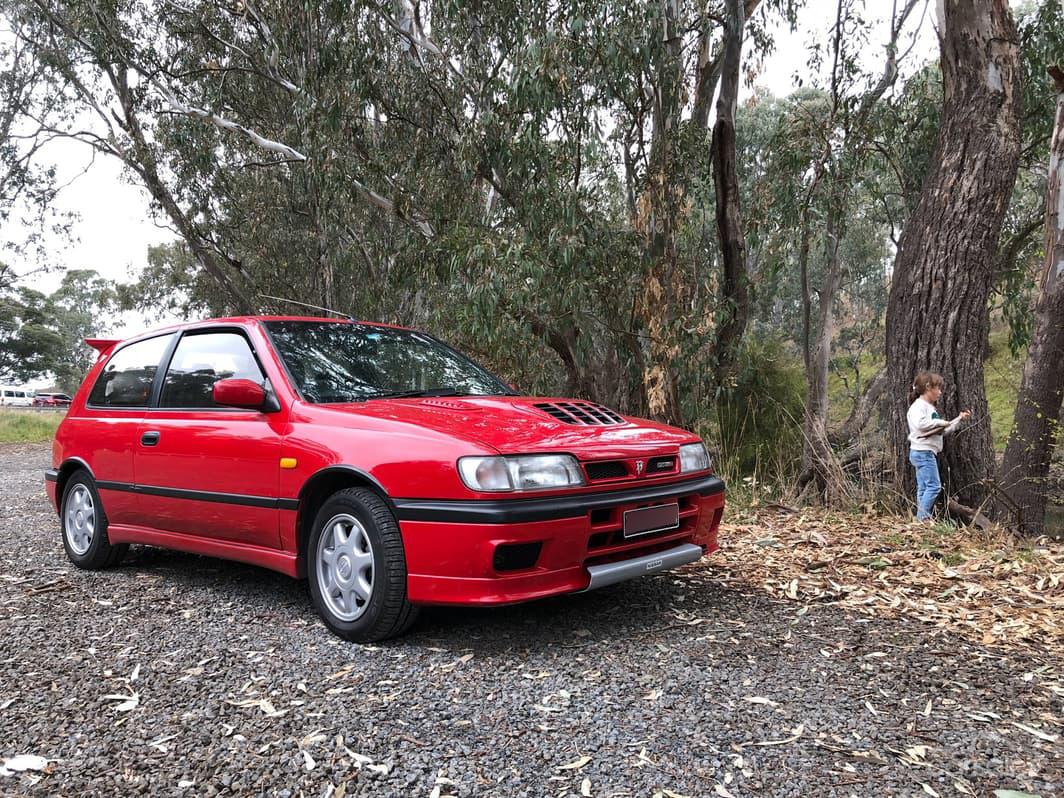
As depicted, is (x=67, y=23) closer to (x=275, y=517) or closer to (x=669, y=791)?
(x=275, y=517)

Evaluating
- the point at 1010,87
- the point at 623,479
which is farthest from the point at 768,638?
the point at 1010,87

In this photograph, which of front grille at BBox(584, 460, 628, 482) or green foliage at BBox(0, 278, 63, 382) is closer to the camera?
front grille at BBox(584, 460, 628, 482)

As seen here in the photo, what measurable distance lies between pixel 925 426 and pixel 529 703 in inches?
177

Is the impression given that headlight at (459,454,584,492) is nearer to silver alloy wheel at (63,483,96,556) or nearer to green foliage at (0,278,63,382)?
silver alloy wheel at (63,483,96,556)

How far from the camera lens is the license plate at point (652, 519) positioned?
335 cm

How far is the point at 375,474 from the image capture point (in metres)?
3.26

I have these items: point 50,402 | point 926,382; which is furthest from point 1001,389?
point 50,402

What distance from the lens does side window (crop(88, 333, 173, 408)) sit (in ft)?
15.1

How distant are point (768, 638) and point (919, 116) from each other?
9.95 m

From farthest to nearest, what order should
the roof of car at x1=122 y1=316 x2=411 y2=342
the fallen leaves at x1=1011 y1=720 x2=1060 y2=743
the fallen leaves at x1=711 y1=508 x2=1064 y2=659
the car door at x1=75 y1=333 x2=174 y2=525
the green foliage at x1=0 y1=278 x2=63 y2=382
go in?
the green foliage at x1=0 y1=278 x2=63 y2=382, the car door at x1=75 y1=333 x2=174 y2=525, the roof of car at x1=122 y1=316 x2=411 y2=342, the fallen leaves at x1=711 y1=508 x2=1064 y2=659, the fallen leaves at x1=1011 y1=720 x2=1060 y2=743

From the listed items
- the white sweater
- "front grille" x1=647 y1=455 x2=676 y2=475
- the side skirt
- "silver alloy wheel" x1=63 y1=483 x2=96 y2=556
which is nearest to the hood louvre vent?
"front grille" x1=647 y1=455 x2=676 y2=475

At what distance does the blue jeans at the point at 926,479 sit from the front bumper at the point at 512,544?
3648 mm

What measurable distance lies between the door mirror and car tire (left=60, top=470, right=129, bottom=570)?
165 cm

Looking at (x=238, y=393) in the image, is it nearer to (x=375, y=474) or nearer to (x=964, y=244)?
(x=375, y=474)
